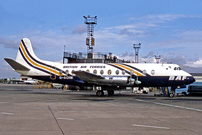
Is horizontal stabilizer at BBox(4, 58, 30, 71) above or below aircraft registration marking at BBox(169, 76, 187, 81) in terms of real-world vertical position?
above

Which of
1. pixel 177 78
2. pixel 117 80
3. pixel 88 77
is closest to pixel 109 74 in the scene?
pixel 117 80

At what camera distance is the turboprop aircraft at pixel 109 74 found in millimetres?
30663

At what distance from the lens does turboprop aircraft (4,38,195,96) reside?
30.7 meters

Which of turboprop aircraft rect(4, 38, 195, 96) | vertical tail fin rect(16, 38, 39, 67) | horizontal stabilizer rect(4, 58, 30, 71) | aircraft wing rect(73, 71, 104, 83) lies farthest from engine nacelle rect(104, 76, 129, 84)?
horizontal stabilizer rect(4, 58, 30, 71)

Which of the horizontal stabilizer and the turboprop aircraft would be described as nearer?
the turboprop aircraft

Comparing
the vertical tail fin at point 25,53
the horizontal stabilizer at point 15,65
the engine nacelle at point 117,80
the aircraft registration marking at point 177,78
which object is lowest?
the engine nacelle at point 117,80

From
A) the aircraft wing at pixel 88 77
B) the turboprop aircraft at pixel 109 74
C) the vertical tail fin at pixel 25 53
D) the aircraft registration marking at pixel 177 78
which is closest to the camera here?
the aircraft wing at pixel 88 77

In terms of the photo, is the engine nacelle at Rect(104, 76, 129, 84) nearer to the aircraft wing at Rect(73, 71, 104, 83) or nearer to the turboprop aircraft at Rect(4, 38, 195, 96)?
the turboprop aircraft at Rect(4, 38, 195, 96)

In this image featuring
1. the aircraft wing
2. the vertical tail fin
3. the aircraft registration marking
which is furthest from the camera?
the vertical tail fin

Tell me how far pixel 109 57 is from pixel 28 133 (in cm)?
5310

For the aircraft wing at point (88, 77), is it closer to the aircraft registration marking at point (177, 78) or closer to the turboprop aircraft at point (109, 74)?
the turboprop aircraft at point (109, 74)

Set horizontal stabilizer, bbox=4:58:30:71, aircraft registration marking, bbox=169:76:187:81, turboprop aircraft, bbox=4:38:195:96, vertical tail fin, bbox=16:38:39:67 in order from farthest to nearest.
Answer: vertical tail fin, bbox=16:38:39:67, horizontal stabilizer, bbox=4:58:30:71, aircraft registration marking, bbox=169:76:187:81, turboprop aircraft, bbox=4:38:195:96

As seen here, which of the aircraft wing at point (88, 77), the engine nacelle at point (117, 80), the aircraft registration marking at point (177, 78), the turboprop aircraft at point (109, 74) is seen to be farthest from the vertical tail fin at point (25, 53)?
the aircraft registration marking at point (177, 78)

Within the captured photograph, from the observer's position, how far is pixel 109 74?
3262 centimetres
